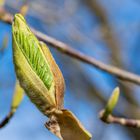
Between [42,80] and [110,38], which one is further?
[110,38]

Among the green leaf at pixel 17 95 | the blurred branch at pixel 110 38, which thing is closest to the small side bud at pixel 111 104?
the green leaf at pixel 17 95

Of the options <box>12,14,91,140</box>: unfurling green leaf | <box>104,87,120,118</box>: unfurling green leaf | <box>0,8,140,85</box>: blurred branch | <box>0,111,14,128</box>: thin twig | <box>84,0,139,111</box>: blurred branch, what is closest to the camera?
<box>12,14,91,140</box>: unfurling green leaf

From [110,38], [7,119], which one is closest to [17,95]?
[7,119]

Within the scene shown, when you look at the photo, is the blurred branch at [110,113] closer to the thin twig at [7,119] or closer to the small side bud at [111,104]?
the small side bud at [111,104]

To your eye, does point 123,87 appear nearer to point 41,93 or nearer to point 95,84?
point 95,84

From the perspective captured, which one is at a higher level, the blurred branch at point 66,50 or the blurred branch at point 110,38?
the blurred branch at point 66,50

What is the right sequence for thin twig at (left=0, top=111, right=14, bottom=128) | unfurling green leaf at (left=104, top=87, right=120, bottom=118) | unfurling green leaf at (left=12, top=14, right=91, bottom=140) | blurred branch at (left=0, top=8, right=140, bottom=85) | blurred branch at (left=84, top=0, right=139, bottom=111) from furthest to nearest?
blurred branch at (left=84, top=0, right=139, bottom=111) < blurred branch at (left=0, top=8, right=140, bottom=85) < thin twig at (left=0, top=111, right=14, bottom=128) < unfurling green leaf at (left=104, top=87, right=120, bottom=118) < unfurling green leaf at (left=12, top=14, right=91, bottom=140)

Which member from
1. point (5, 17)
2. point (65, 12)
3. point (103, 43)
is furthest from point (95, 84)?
point (5, 17)

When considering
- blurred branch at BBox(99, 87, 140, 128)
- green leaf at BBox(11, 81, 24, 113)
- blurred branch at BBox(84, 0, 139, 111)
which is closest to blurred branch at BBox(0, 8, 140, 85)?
blurred branch at BBox(99, 87, 140, 128)

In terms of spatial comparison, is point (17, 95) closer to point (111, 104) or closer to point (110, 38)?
point (111, 104)

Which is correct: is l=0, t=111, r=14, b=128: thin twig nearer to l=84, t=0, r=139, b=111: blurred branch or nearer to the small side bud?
the small side bud

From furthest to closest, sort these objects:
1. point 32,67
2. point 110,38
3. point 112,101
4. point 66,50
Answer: point 110,38, point 66,50, point 112,101, point 32,67

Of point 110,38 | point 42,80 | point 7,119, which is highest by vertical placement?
point 42,80
